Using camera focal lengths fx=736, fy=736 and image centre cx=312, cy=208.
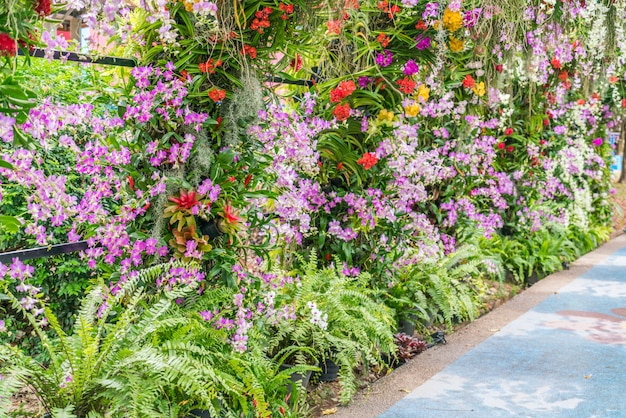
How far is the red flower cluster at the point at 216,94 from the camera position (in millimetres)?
3100

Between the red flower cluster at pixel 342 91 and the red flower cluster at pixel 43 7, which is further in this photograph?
the red flower cluster at pixel 342 91

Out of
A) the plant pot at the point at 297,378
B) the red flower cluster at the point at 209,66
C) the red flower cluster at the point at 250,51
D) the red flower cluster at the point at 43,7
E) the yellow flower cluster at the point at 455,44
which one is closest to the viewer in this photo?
the red flower cluster at the point at 43,7

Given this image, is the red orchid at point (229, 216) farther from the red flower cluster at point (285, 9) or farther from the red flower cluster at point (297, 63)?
the red flower cluster at point (297, 63)

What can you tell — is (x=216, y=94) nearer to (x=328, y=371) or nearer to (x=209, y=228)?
(x=209, y=228)

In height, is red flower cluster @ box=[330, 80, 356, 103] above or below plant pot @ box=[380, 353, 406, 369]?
above

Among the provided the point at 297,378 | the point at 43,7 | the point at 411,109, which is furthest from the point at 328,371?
the point at 43,7

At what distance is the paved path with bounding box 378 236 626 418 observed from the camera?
359cm

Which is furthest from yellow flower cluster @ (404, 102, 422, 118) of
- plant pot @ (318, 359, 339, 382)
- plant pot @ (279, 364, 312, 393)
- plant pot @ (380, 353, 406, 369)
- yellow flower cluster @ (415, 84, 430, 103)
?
plant pot @ (279, 364, 312, 393)

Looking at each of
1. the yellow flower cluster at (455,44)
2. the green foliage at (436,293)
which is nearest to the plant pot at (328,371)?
the green foliage at (436,293)

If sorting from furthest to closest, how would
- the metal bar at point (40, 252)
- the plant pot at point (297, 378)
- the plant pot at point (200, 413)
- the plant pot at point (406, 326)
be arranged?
the plant pot at point (406, 326) < the plant pot at point (297, 378) < the plant pot at point (200, 413) < the metal bar at point (40, 252)

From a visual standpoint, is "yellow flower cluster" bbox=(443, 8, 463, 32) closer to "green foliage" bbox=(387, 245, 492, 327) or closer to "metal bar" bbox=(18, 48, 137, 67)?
"green foliage" bbox=(387, 245, 492, 327)

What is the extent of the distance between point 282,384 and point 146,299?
0.73 m

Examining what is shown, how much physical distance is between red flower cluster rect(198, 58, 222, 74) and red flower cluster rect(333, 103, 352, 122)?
1.18 metres

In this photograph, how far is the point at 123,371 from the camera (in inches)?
107
